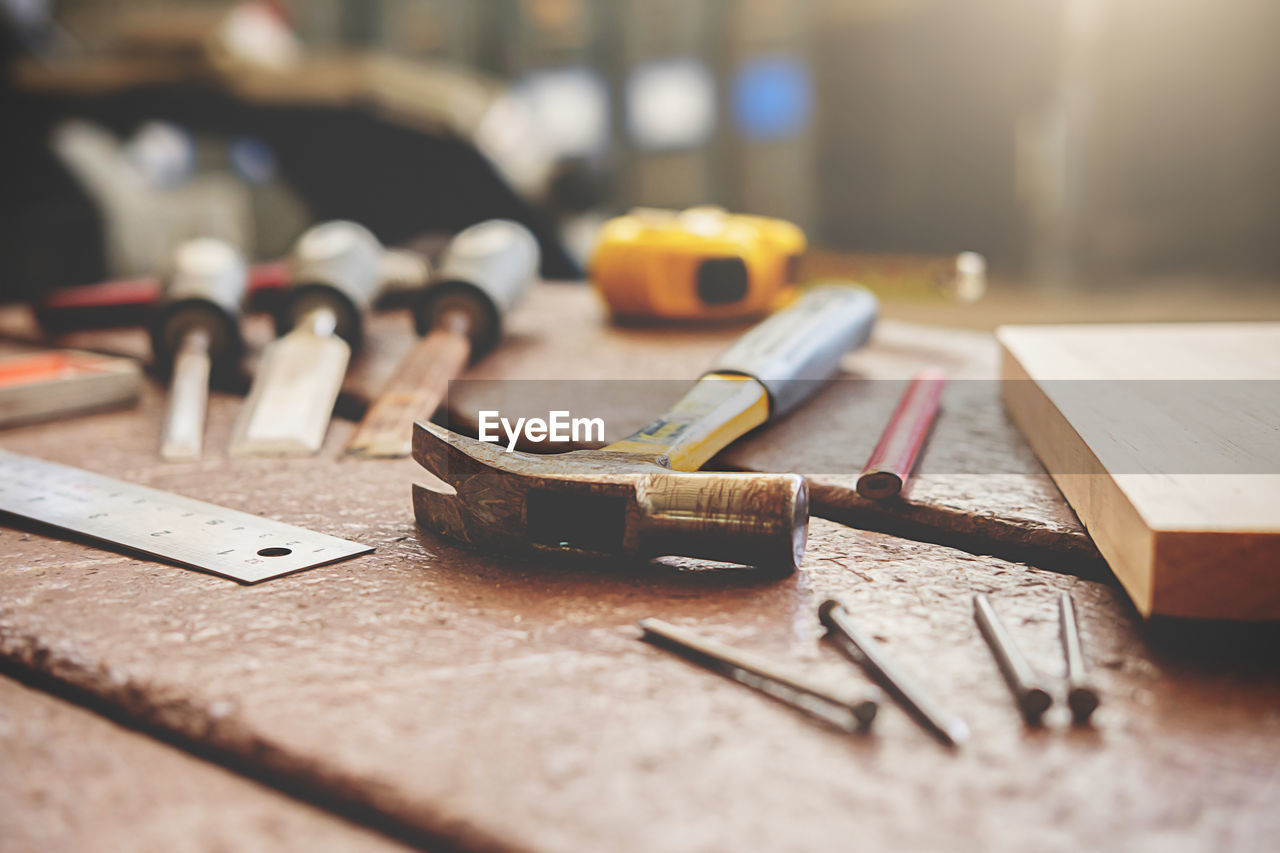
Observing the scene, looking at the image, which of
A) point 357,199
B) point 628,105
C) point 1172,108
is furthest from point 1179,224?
point 357,199

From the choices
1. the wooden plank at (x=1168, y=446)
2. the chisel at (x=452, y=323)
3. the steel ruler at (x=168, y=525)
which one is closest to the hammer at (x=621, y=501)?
the steel ruler at (x=168, y=525)

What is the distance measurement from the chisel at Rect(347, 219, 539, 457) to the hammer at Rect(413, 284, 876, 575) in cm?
37

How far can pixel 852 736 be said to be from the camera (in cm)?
56

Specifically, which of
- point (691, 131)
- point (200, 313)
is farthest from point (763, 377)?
point (691, 131)

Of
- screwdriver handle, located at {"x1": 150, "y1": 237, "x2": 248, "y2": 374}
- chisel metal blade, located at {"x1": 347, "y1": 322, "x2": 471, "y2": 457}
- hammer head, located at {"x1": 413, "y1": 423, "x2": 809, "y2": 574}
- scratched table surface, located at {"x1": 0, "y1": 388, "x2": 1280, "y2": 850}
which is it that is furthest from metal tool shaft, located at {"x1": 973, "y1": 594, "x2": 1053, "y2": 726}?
screwdriver handle, located at {"x1": 150, "y1": 237, "x2": 248, "y2": 374}

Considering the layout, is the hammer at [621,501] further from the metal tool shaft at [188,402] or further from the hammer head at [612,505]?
the metal tool shaft at [188,402]

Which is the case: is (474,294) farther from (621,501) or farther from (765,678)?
(765,678)

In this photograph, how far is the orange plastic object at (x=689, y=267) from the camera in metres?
1.74

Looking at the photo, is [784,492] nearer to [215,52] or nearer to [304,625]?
[304,625]

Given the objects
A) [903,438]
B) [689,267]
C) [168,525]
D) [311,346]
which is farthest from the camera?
[689,267]

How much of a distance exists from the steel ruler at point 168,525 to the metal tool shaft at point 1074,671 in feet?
1.89

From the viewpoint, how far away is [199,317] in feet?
5.03

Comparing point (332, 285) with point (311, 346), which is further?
point (332, 285)

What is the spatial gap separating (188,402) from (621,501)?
2.73 feet
